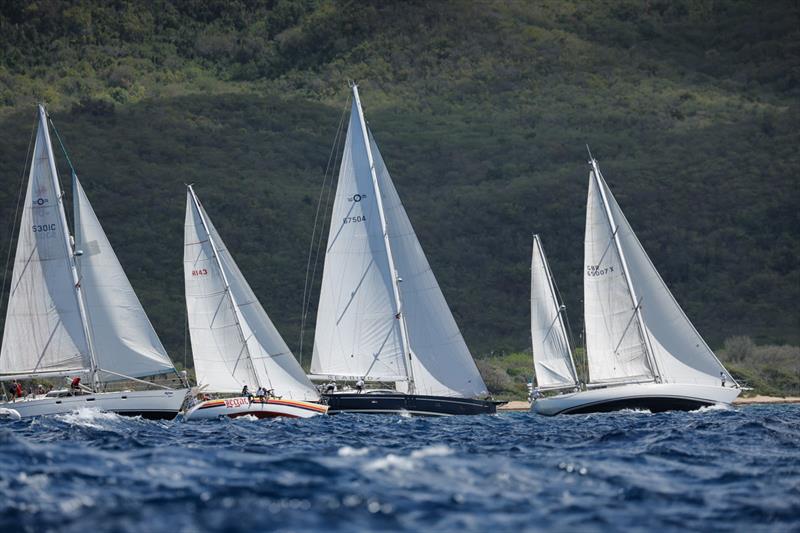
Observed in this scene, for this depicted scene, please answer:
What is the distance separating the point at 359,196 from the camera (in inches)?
1949

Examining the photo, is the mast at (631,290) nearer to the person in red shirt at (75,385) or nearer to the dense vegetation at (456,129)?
the person in red shirt at (75,385)

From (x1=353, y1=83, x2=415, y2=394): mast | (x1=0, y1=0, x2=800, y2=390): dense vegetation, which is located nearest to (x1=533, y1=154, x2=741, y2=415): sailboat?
(x1=353, y1=83, x2=415, y2=394): mast

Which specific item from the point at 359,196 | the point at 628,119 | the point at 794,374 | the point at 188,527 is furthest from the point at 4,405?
the point at 628,119

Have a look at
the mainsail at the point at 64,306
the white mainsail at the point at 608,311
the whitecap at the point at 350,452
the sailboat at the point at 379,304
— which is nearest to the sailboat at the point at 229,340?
the sailboat at the point at 379,304

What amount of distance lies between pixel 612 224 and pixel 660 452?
26.1 meters

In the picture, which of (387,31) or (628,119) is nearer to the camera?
(628,119)

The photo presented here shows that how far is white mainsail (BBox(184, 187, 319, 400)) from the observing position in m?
49.1

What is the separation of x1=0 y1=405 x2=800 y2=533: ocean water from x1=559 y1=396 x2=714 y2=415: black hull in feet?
59.4

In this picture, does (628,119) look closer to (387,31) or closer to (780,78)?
(780,78)

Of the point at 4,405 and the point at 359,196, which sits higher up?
the point at 359,196

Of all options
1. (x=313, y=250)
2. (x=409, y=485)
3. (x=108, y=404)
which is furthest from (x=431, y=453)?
(x=313, y=250)

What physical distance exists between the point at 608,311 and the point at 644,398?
4331mm

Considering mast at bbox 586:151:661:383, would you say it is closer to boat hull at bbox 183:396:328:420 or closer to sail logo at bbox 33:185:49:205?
boat hull at bbox 183:396:328:420

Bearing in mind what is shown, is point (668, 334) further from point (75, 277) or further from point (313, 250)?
point (313, 250)
